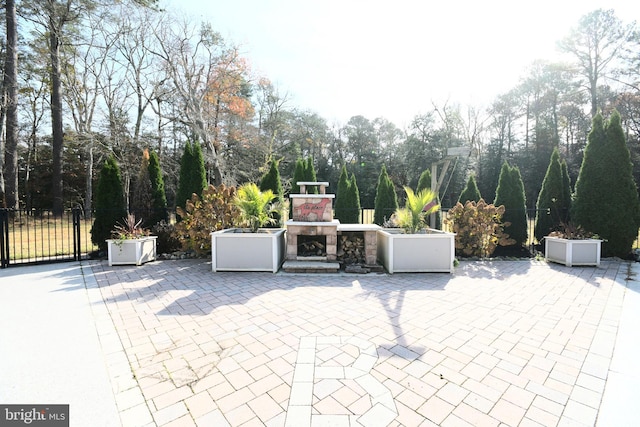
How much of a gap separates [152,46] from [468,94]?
21.6 metres

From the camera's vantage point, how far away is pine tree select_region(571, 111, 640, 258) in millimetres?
6770

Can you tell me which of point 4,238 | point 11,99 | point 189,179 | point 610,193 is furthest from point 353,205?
point 11,99

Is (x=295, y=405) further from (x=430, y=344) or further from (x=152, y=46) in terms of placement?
(x=152, y=46)

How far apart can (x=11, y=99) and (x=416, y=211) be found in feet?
53.6

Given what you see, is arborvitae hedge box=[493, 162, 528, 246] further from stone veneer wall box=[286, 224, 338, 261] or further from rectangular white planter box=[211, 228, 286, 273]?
rectangular white planter box=[211, 228, 286, 273]

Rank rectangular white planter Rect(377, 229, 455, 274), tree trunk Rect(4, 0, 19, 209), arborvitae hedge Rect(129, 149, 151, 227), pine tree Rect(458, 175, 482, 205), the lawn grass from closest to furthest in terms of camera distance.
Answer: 1. rectangular white planter Rect(377, 229, 455, 274)
2. the lawn grass
3. arborvitae hedge Rect(129, 149, 151, 227)
4. pine tree Rect(458, 175, 482, 205)
5. tree trunk Rect(4, 0, 19, 209)

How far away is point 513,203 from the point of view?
7.90 m

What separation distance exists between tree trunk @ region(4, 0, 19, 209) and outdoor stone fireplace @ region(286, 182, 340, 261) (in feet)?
45.4

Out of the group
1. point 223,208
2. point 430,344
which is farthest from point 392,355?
point 223,208

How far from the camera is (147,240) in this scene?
21.6 ft

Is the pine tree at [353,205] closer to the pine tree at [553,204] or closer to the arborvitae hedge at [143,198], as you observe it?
the pine tree at [553,204]

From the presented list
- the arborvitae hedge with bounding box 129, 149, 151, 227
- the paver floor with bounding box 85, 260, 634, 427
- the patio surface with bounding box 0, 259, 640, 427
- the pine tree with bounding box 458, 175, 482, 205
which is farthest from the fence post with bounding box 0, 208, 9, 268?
the pine tree with bounding box 458, 175, 482, 205

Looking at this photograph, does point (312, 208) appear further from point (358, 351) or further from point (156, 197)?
point (156, 197)

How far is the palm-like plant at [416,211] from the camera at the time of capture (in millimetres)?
5766
